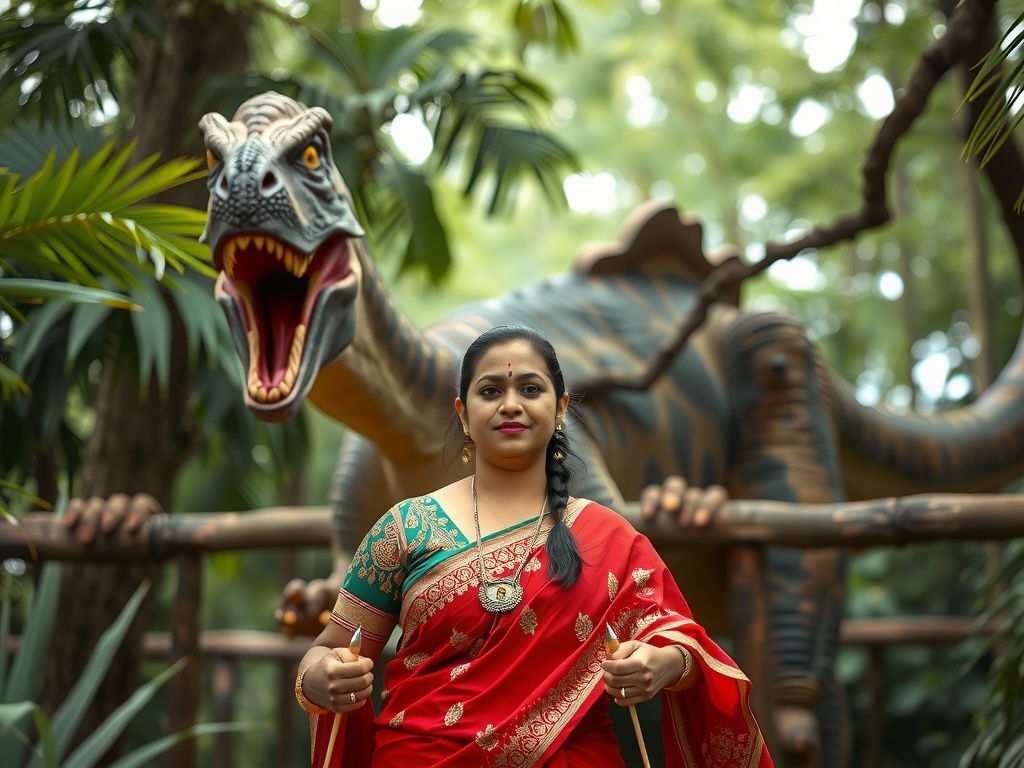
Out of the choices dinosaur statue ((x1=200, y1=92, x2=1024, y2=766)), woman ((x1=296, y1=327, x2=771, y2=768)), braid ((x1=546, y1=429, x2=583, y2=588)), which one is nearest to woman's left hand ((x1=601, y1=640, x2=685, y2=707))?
woman ((x1=296, y1=327, x2=771, y2=768))

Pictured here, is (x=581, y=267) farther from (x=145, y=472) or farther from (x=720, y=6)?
(x=720, y=6)

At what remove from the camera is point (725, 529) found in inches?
125

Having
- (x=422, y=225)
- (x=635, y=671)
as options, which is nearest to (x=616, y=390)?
(x=422, y=225)

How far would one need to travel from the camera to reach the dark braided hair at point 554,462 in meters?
1.80

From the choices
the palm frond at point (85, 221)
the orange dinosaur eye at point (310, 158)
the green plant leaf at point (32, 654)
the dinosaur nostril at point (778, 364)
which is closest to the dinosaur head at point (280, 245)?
the orange dinosaur eye at point (310, 158)

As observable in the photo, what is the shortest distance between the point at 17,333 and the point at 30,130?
65 cm

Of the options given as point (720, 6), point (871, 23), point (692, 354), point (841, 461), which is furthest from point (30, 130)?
point (720, 6)

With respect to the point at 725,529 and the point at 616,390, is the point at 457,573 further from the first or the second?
the point at 616,390

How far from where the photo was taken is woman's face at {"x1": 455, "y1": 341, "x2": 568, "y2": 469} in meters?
1.83

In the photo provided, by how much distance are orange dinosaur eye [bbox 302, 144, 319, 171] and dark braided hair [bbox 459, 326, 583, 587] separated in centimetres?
91

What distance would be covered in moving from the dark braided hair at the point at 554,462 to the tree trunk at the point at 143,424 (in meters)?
A: 2.69

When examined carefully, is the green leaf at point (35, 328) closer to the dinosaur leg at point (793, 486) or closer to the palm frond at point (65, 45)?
the palm frond at point (65, 45)

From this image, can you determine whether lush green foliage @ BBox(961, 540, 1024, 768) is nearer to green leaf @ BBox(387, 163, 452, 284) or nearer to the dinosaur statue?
the dinosaur statue

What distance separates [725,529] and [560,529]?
1.42 m
